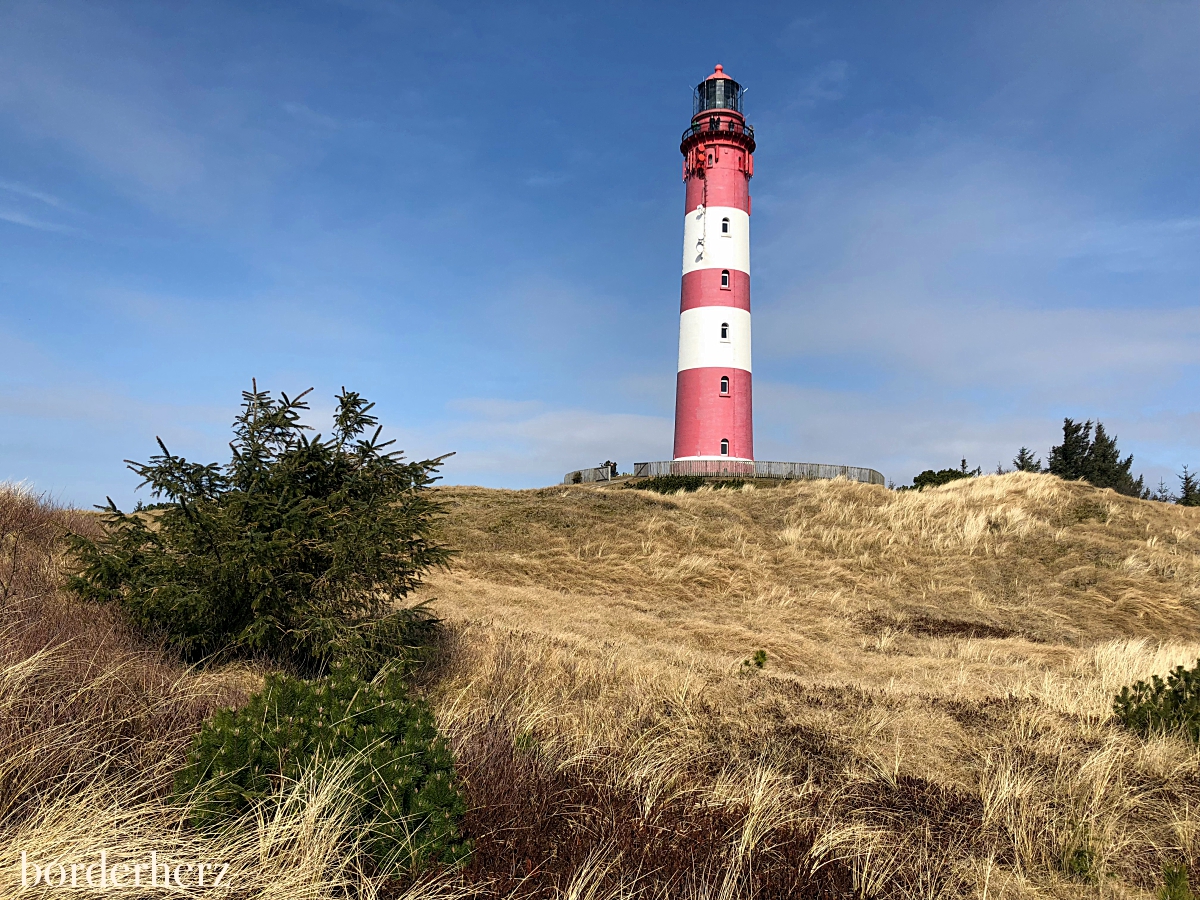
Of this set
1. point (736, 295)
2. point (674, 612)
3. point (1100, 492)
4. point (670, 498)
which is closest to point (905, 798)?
point (674, 612)

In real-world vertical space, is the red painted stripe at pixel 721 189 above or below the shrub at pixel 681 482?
above

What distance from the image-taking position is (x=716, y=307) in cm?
3459

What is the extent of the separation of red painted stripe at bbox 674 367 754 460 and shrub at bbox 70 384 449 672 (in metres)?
27.2

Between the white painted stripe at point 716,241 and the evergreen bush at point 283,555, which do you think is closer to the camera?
the evergreen bush at point 283,555

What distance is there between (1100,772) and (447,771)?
4997mm

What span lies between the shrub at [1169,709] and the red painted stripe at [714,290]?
27.9 m

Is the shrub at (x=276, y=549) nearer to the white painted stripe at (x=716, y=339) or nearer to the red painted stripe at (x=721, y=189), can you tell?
the white painted stripe at (x=716, y=339)

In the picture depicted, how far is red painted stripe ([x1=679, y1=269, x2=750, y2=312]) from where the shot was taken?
34625mm

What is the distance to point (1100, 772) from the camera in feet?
19.8

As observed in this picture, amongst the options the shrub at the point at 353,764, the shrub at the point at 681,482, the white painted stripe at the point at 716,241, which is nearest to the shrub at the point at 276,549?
the shrub at the point at 353,764

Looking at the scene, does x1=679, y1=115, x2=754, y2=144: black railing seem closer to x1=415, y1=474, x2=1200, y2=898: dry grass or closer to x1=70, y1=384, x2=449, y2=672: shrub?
x1=415, y1=474, x2=1200, y2=898: dry grass

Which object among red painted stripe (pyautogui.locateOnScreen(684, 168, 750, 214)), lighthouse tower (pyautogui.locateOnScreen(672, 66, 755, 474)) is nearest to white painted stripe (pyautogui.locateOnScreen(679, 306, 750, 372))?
lighthouse tower (pyautogui.locateOnScreen(672, 66, 755, 474))

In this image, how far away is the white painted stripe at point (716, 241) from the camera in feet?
115

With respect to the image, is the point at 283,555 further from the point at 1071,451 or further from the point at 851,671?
the point at 1071,451
